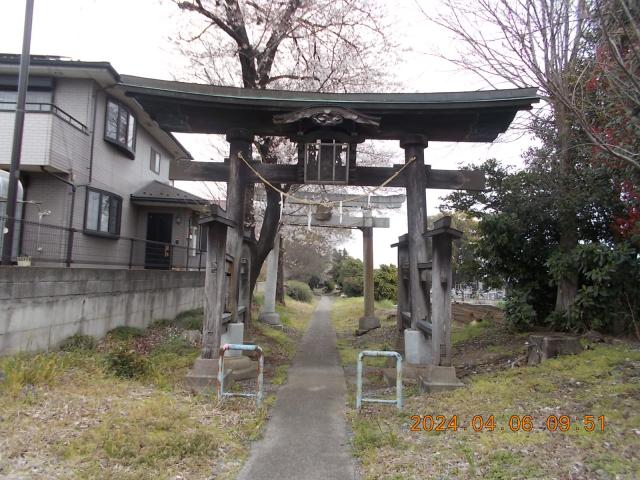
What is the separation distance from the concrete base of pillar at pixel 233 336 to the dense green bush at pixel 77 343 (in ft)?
8.75

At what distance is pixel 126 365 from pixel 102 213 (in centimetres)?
885

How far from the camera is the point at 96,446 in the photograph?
4.40m

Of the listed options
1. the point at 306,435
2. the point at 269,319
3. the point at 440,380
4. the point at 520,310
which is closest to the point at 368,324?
the point at 269,319

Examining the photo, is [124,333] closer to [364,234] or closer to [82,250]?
[82,250]

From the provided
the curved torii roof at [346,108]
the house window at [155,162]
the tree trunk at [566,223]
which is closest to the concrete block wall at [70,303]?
the curved torii roof at [346,108]

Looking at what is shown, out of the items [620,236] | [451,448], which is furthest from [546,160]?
[451,448]

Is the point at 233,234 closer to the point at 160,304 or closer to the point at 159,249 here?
the point at 160,304

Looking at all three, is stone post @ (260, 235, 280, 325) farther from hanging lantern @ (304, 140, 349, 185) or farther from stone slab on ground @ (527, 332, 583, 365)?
stone slab on ground @ (527, 332, 583, 365)

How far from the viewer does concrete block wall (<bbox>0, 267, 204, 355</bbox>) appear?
23.2ft

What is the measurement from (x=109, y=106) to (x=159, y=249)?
18.7 ft

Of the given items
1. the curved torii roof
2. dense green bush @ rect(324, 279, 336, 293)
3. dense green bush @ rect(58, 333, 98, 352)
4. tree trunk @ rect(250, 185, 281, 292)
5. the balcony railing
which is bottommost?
dense green bush @ rect(58, 333, 98, 352)

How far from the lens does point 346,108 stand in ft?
25.9

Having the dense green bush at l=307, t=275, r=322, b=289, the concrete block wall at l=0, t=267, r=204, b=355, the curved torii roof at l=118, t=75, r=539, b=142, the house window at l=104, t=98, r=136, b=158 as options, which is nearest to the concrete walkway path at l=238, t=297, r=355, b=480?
the concrete block wall at l=0, t=267, r=204, b=355

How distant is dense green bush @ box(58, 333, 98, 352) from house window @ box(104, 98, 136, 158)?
769cm
